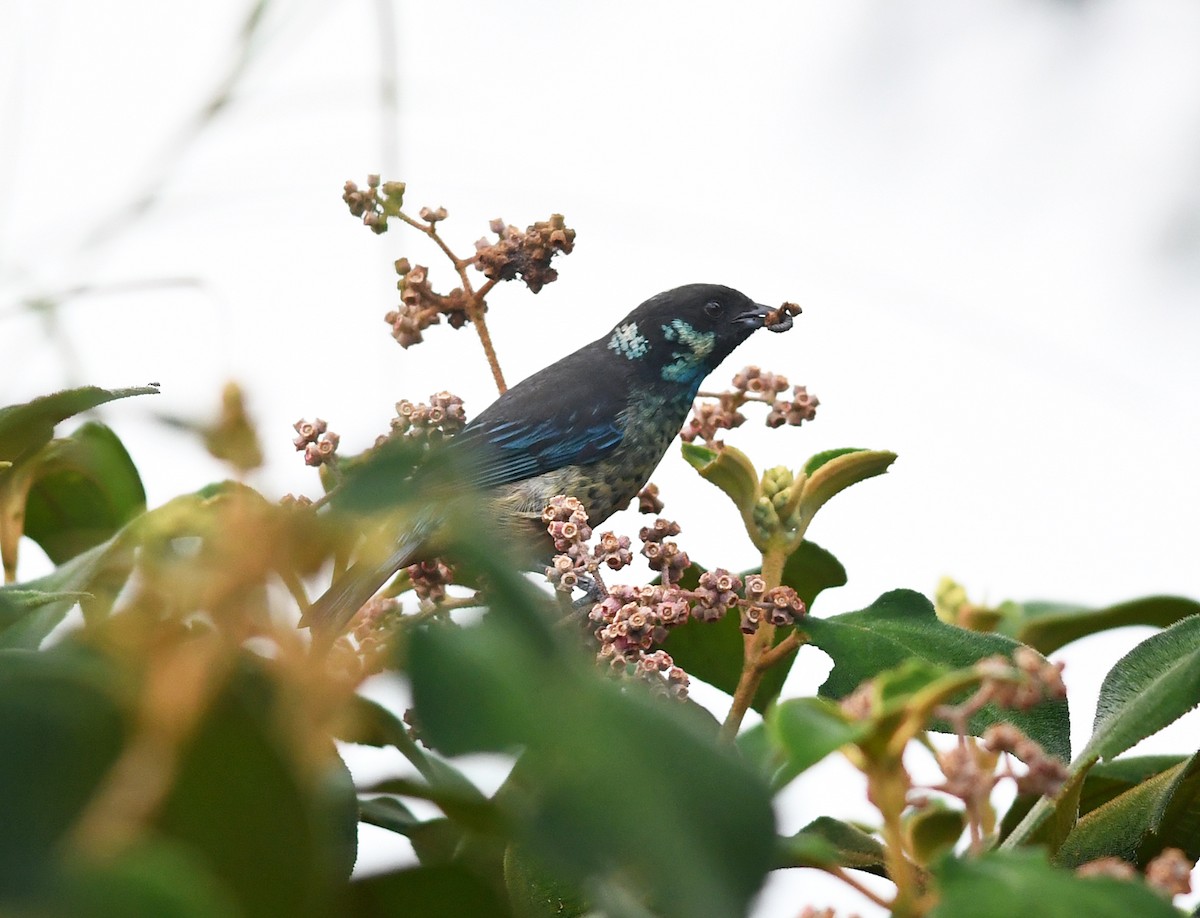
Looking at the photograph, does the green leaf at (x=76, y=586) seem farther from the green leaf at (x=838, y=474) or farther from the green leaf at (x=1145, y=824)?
the green leaf at (x=1145, y=824)

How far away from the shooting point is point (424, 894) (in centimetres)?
45

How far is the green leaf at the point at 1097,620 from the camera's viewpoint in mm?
1531

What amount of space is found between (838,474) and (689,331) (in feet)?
6.58

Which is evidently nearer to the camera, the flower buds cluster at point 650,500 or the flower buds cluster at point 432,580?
the flower buds cluster at point 432,580

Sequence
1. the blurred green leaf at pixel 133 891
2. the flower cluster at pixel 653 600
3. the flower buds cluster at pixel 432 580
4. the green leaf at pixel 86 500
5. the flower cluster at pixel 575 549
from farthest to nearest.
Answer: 1. the green leaf at pixel 86 500
2. the flower buds cluster at pixel 432 580
3. the flower cluster at pixel 575 549
4. the flower cluster at pixel 653 600
5. the blurred green leaf at pixel 133 891

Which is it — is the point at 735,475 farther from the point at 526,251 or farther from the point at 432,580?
the point at 526,251

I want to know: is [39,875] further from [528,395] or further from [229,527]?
[528,395]

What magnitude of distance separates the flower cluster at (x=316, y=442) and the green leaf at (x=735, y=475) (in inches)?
14.3

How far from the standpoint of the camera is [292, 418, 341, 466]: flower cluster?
1.36 m

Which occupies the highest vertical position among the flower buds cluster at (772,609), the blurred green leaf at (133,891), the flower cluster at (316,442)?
the flower cluster at (316,442)

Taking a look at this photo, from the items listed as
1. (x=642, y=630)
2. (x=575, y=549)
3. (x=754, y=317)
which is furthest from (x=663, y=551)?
(x=754, y=317)

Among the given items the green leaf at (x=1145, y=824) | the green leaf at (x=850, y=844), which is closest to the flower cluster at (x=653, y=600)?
the green leaf at (x=850, y=844)

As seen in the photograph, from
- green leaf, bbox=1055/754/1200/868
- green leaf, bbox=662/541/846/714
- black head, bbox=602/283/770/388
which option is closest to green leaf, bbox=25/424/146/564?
green leaf, bbox=662/541/846/714

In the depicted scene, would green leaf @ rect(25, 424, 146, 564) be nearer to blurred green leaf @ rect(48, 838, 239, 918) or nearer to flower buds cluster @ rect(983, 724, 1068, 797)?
flower buds cluster @ rect(983, 724, 1068, 797)
